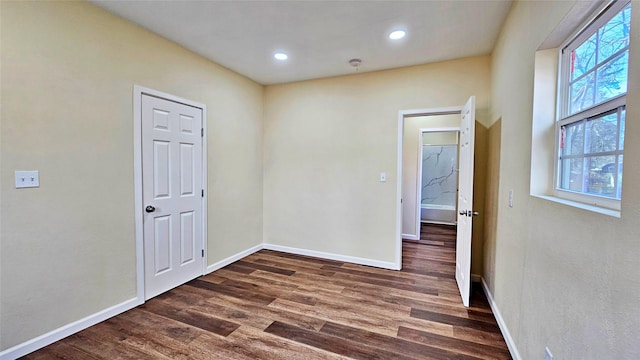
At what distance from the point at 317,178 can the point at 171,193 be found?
1900 mm

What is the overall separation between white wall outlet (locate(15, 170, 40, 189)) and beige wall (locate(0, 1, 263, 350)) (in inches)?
1.2

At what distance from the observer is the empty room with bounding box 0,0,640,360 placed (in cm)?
124

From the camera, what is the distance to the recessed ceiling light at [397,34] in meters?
2.54

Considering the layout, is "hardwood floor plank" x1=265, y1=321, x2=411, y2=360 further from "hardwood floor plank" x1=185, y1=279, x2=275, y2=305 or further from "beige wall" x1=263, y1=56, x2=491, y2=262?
"beige wall" x1=263, y1=56, x2=491, y2=262

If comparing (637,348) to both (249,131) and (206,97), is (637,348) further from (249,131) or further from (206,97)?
(249,131)

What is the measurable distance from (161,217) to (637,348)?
3.26m

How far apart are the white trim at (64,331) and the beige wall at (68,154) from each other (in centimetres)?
4

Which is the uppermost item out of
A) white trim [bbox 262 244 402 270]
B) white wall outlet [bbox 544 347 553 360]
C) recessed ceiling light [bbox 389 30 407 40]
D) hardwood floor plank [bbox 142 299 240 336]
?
recessed ceiling light [bbox 389 30 407 40]

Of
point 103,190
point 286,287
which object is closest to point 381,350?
point 286,287

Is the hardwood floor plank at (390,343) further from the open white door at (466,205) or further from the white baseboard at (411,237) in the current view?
the white baseboard at (411,237)

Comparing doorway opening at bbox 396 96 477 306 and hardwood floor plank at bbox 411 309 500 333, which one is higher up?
doorway opening at bbox 396 96 477 306

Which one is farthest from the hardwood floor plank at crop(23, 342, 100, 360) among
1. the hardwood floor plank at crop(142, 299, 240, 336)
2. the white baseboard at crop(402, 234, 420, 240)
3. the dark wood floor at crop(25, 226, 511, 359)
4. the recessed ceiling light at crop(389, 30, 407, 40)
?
the white baseboard at crop(402, 234, 420, 240)

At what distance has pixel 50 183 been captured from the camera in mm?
1988

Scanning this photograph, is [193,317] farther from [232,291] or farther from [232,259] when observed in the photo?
[232,259]
